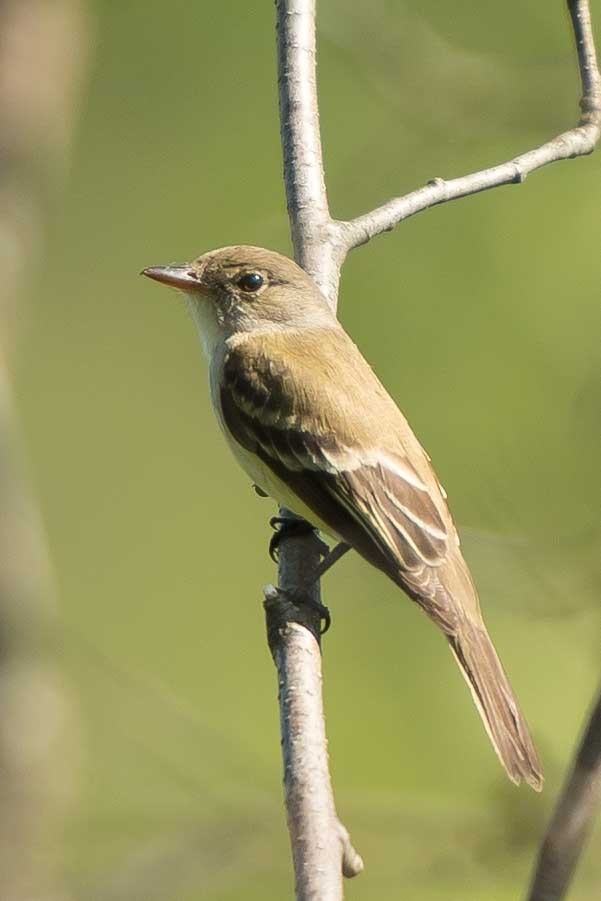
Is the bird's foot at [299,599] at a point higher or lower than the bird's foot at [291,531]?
lower

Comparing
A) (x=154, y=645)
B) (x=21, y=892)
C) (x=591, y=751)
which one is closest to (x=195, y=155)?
(x=154, y=645)

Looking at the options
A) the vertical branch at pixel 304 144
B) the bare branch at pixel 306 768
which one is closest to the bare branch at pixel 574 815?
the bare branch at pixel 306 768

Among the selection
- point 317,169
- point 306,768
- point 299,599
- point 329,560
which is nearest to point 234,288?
point 317,169

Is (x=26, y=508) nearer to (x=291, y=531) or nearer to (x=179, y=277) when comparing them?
(x=291, y=531)

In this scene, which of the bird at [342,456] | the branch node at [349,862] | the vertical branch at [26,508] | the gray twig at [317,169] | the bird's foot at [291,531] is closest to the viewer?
the vertical branch at [26,508]

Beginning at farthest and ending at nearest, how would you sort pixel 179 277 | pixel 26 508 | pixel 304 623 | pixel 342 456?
pixel 179 277 < pixel 342 456 < pixel 304 623 < pixel 26 508

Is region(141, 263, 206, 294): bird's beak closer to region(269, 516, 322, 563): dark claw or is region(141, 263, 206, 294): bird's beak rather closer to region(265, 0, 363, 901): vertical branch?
region(265, 0, 363, 901): vertical branch

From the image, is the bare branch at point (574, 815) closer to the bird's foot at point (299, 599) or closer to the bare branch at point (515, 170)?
the bird's foot at point (299, 599)
